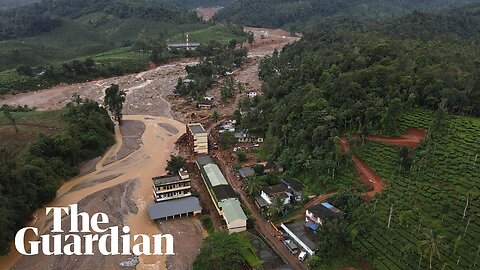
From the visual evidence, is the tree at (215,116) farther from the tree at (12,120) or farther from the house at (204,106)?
the tree at (12,120)

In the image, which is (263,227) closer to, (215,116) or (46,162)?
(46,162)

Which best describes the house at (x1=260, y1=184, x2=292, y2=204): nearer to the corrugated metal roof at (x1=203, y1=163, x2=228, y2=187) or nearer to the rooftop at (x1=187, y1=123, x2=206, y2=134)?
the corrugated metal roof at (x1=203, y1=163, x2=228, y2=187)

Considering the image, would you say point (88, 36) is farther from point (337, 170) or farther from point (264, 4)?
point (337, 170)

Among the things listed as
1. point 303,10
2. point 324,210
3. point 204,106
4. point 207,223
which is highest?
point 303,10

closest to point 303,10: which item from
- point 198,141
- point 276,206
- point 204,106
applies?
point 204,106

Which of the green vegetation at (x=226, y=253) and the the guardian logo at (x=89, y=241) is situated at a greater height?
the green vegetation at (x=226, y=253)

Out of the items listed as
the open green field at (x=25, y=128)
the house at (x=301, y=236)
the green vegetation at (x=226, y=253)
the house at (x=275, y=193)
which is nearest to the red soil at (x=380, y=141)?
the house at (x=301, y=236)
